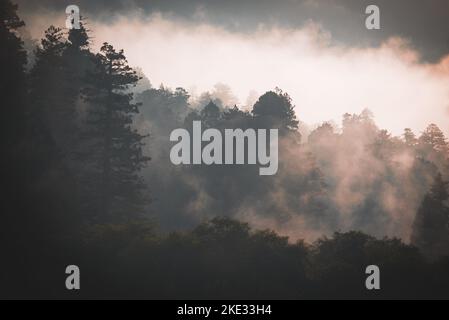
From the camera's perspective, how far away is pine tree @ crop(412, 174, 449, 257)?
43062 millimetres

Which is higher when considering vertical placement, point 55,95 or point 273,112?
Result: point 273,112

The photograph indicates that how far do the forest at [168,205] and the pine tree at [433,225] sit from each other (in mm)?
134

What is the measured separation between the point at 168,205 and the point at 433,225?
25.8 meters

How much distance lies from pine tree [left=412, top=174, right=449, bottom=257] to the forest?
13 centimetres

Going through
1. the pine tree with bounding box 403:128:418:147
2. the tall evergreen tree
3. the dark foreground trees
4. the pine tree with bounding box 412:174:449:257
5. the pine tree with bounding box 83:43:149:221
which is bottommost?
the dark foreground trees

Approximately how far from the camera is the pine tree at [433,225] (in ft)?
141

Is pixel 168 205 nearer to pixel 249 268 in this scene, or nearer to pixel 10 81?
pixel 10 81

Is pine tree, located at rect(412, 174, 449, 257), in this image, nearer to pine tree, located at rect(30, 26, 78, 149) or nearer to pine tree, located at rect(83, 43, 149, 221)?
pine tree, located at rect(83, 43, 149, 221)

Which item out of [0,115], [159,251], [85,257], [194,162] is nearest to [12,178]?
[0,115]

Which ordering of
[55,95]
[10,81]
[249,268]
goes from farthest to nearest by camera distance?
1. [55,95]
2. [10,81]
3. [249,268]

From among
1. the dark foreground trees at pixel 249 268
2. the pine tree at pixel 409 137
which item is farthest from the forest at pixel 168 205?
the pine tree at pixel 409 137

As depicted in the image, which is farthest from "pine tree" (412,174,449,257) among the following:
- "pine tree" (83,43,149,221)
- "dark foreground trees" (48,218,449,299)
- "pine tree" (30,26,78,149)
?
"pine tree" (30,26,78,149)

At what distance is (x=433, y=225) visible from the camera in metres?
44.3

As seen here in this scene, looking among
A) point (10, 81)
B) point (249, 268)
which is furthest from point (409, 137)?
point (10, 81)
